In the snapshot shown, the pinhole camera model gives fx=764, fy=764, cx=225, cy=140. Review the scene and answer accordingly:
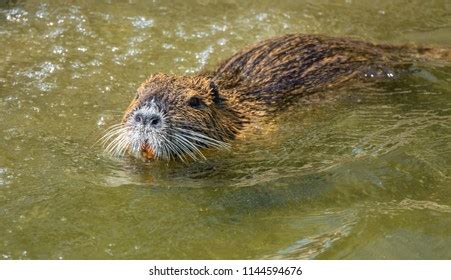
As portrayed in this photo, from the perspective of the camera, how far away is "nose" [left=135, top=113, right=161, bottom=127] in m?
4.98

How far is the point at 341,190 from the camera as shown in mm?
4742

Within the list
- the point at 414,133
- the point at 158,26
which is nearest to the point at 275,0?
the point at 158,26

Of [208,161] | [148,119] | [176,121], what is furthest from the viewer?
[208,161]

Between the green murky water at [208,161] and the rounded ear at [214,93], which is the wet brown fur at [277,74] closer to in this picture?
the rounded ear at [214,93]

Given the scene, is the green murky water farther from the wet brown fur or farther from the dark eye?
the dark eye

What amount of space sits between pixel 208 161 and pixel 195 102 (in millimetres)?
431

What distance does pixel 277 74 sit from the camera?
6.14 metres

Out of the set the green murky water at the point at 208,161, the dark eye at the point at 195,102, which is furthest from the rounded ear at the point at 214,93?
the green murky water at the point at 208,161

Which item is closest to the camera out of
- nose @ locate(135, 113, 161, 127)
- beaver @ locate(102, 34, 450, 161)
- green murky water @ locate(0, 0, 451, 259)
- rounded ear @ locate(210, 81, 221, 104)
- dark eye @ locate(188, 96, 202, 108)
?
green murky water @ locate(0, 0, 451, 259)

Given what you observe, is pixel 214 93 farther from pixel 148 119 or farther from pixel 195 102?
pixel 148 119

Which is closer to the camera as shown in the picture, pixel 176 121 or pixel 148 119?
pixel 148 119

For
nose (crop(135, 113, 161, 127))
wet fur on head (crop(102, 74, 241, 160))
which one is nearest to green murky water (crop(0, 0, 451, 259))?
wet fur on head (crop(102, 74, 241, 160))

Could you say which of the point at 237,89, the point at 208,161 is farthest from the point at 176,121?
the point at 237,89
